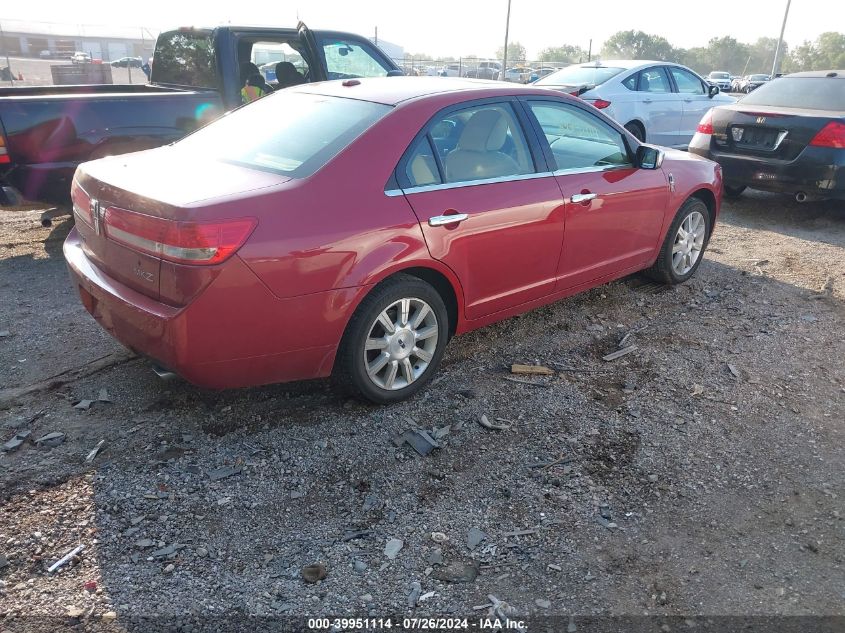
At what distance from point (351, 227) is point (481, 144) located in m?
1.19

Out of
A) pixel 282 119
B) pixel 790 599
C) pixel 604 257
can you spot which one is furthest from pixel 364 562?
pixel 604 257

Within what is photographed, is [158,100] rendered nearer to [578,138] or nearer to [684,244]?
[578,138]

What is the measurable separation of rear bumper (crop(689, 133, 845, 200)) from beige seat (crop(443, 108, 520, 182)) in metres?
4.96

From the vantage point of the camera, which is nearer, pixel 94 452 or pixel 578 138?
pixel 94 452

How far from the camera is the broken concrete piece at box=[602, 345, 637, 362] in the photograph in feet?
15.3

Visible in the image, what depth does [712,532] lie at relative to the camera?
3.04 m

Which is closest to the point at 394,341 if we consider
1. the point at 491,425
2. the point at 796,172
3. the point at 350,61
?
the point at 491,425

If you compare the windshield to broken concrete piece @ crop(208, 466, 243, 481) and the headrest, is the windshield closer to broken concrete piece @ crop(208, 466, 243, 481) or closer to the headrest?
the headrest

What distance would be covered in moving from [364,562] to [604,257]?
3.01m

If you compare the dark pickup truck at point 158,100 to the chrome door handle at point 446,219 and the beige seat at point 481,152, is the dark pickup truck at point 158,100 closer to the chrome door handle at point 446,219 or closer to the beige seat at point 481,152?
the beige seat at point 481,152

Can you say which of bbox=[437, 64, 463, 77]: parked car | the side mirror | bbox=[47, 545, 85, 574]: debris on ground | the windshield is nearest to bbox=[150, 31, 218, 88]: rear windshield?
the side mirror

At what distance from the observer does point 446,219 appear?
383 centimetres

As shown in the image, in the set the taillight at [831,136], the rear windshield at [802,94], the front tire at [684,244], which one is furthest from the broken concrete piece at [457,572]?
the rear windshield at [802,94]

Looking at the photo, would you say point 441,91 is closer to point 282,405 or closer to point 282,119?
point 282,119
